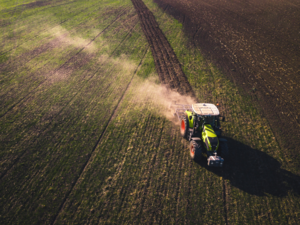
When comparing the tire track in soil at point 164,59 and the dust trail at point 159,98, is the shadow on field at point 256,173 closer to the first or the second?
the dust trail at point 159,98

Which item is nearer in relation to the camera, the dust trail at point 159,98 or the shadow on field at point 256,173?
the shadow on field at point 256,173

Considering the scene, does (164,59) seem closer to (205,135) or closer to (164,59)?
(164,59)

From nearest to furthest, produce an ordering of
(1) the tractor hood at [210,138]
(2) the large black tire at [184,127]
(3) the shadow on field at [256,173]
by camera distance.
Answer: (3) the shadow on field at [256,173] → (1) the tractor hood at [210,138] → (2) the large black tire at [184,127]

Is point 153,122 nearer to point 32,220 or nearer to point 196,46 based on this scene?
point 32,220

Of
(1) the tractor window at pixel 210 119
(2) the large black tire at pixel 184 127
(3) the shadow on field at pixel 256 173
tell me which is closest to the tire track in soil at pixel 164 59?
(3) the shadow on field at pixel 256 173

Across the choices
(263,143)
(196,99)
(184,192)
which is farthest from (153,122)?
(263,143)

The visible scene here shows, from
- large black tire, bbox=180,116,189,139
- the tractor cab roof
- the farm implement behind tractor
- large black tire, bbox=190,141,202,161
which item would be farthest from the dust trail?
large black tire, bbox=190,141,202,161

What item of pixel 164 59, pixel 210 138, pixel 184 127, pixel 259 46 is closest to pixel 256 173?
pixel 210 138
